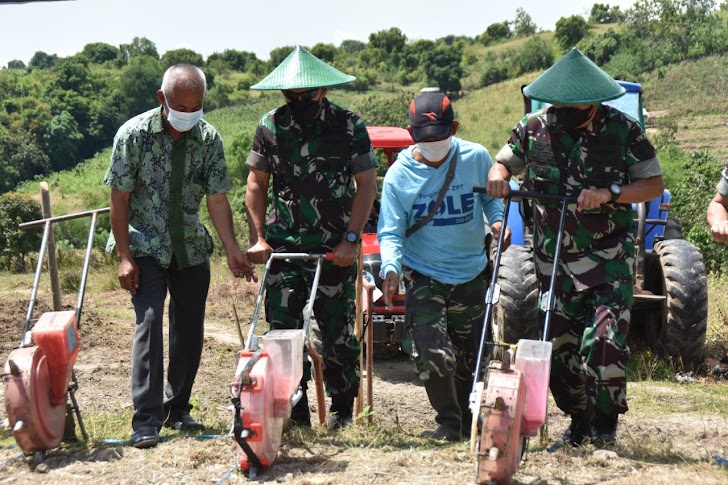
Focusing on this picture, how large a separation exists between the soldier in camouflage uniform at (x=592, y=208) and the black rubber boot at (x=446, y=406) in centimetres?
68

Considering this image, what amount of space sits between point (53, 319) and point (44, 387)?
0.40 m

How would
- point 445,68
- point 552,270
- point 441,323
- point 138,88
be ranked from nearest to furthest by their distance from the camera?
1. point 552,270
2. point 441,323
3. point 445,68
4. point 138,88

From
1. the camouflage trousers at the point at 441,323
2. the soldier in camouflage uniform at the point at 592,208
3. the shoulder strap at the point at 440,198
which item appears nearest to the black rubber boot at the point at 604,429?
the soldier in camouflage uniform at the point at 592,208

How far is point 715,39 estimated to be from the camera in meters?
67.2

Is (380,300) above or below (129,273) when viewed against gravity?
below

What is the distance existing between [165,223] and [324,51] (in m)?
124

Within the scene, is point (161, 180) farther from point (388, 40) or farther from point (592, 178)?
point (388, 40)

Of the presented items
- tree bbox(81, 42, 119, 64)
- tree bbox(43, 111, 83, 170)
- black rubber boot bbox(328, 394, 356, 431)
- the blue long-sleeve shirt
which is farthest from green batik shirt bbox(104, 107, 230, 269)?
tree bbox(81, 42, 119, 64)

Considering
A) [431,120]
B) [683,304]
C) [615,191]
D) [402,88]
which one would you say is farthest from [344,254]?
[402,88]

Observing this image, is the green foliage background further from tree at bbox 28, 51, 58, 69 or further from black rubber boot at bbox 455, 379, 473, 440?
tree at bbox 28, 51, 58, 69

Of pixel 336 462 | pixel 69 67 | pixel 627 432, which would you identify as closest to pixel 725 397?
pixel 627 432

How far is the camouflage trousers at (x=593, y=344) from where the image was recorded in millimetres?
5207

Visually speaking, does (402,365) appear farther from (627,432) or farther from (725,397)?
(627,432)

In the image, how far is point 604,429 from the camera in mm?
5383
